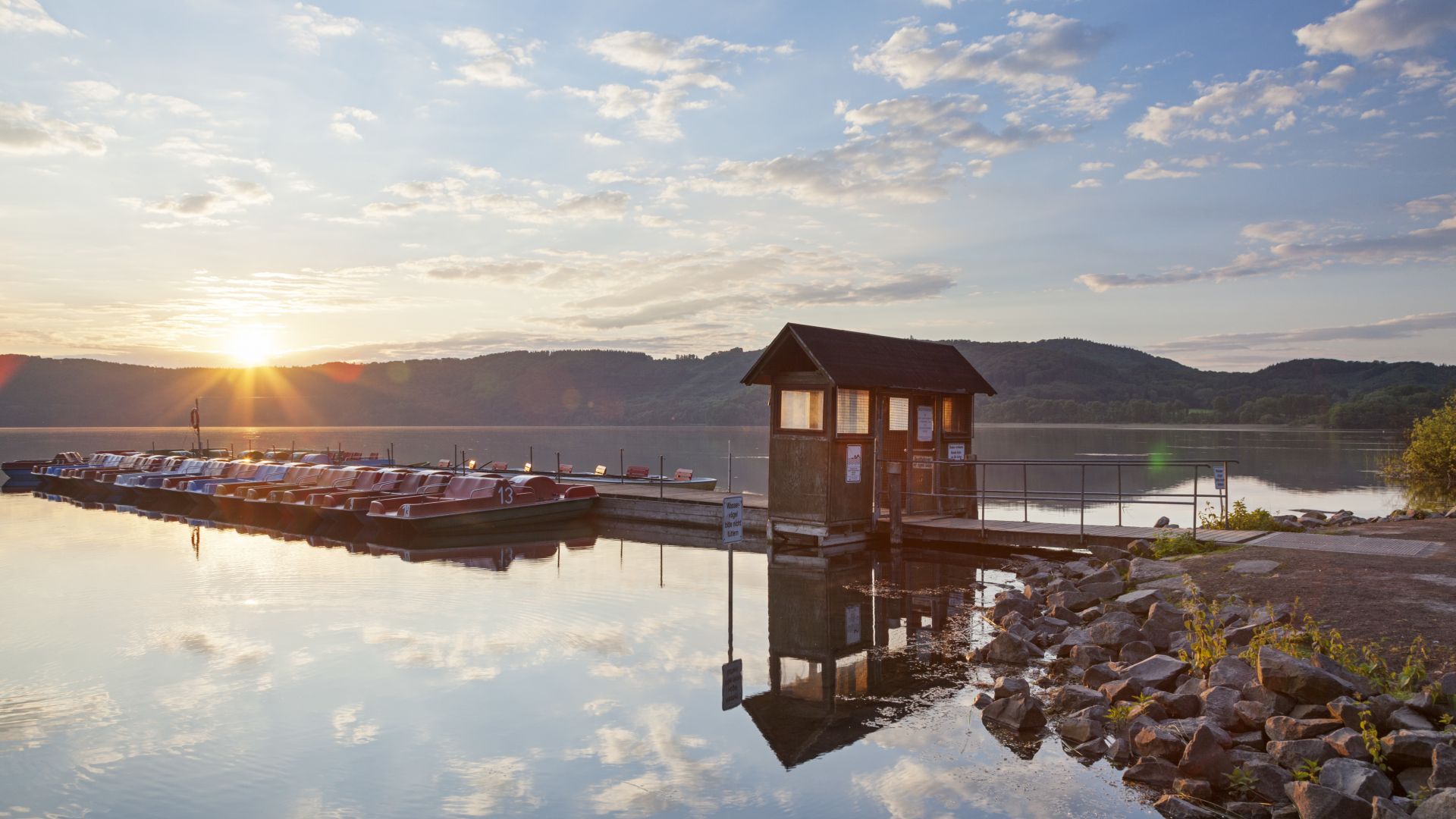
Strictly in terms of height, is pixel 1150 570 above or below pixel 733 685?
above

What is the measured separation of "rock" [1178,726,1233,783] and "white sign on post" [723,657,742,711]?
4.77m

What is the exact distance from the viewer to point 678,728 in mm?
9945

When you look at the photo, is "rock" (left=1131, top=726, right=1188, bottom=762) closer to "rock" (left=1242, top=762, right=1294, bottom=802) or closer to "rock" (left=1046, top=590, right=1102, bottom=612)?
"rock" (left=1242, top=762, right=1294, bottom=802)

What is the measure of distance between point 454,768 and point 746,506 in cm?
1826

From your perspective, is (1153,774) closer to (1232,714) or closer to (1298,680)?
(1232,714)

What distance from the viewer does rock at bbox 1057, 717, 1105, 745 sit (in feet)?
29.3

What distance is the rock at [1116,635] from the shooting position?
11.4m

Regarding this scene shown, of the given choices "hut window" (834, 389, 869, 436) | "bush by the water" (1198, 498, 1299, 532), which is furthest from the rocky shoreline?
"hut window" (834, 389, 869, 436)

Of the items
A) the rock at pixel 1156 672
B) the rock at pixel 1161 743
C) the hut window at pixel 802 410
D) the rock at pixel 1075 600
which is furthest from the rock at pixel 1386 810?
the hut window at pixel 802 410

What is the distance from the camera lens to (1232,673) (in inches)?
356

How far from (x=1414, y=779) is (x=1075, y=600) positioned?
7.09m

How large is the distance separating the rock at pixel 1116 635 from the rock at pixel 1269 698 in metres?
2.49

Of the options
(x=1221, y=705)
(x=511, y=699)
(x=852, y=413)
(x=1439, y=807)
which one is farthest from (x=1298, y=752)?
(x=852, y=413)

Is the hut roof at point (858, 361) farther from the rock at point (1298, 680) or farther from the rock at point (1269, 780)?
the rock at point (1269, 780)
